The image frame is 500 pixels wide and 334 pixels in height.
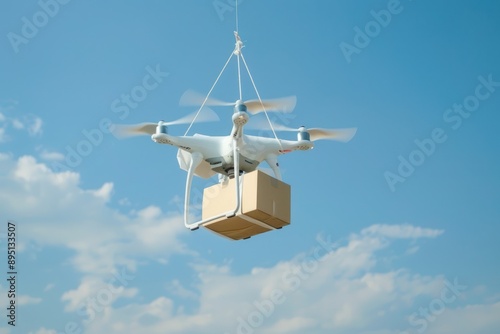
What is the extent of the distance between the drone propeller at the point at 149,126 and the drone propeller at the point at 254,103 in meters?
0.32

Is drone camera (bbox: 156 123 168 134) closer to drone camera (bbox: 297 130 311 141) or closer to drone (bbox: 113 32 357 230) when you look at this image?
drone (bbox: 113 32 357 230)

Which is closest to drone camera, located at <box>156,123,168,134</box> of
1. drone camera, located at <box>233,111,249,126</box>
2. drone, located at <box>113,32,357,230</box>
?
drone, located at <box>113,32,357,230</box>

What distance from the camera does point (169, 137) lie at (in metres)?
19.6

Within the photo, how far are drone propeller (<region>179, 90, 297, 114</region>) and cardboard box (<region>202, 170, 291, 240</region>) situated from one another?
6.77ft

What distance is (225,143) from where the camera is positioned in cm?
1984

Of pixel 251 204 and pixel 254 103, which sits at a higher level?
pixel 254 103

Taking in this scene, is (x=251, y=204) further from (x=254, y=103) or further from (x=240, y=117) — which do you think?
(x=254, y=103)

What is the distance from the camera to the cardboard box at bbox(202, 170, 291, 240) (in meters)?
18.4

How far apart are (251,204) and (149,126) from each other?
3.84 meters

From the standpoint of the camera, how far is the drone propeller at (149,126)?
19.6 m

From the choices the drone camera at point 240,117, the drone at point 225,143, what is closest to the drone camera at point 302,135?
the drone at point 225,143

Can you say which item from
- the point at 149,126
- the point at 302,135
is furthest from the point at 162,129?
the point at 302,135

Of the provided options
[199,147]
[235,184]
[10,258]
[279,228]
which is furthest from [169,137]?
[10,258]

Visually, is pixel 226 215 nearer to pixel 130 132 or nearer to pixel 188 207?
pixel 188 207
